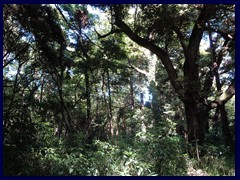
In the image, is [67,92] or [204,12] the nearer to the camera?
[204,12]

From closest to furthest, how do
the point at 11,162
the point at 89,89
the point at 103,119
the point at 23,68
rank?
1. the point at 11,162
2. the point at 23,68
3. the point at 89,89
4. the point at 103,119

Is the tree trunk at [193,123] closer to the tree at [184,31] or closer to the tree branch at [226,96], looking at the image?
the tree at [184,31]

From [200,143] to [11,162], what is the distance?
423cm

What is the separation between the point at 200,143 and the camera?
19.8 feet

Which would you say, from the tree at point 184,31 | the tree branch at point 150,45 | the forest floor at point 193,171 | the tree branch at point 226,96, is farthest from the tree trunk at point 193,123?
the forest floor at point 193,171

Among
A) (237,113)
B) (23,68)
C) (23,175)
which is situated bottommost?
(23,175)

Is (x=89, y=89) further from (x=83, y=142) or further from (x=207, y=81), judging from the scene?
(x=207, y=81)

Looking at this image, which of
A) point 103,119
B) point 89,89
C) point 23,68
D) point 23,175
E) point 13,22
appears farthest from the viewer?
point 103,119

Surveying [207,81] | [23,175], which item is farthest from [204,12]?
[23,175]

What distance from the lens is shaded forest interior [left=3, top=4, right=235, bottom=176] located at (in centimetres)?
461

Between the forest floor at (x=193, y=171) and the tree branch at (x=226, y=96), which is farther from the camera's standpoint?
the tree branch at (x=226, y=96)

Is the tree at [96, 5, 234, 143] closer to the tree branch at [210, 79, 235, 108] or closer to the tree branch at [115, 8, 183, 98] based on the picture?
the tree branch at [115, 8, 183, 98]

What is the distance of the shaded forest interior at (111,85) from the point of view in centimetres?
461

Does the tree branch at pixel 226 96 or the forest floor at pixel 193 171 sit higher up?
the tree branch at pixel 226 96
